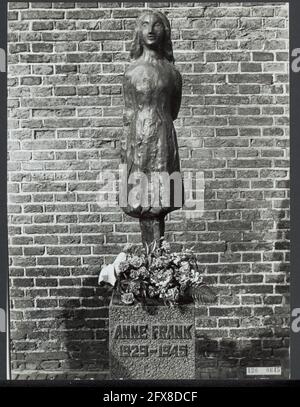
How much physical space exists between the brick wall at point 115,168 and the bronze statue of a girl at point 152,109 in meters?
0.46

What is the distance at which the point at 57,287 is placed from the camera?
15.2ft

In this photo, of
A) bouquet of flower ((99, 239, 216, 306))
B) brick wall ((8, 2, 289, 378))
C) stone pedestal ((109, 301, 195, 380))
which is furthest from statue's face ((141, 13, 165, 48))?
stone pedestal ((109, 301, 195, 380))

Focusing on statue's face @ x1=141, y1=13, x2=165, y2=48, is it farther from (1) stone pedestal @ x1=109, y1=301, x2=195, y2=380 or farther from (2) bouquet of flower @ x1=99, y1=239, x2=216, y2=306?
(1) stone pedestal @ x1=109, y1=301, x2=195, y2=380

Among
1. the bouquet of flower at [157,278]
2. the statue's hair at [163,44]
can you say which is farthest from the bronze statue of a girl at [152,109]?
the bouquet of flower at [157,278]

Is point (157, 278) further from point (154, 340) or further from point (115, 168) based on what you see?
point (115, 168)

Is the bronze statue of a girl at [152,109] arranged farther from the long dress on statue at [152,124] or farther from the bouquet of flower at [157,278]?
the bouquet of flower at [157,278]

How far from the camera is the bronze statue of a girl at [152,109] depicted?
407 centimetres

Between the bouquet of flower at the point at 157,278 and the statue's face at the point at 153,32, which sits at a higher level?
the statue's face at the point at 153,32

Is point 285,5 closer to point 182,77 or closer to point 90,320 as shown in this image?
point 182,77

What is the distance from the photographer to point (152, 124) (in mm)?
4066

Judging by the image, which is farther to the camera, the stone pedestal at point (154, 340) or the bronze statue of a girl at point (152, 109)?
the bronze statue of a girl at point (152, 109)

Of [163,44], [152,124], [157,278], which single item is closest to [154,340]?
[157,278]
